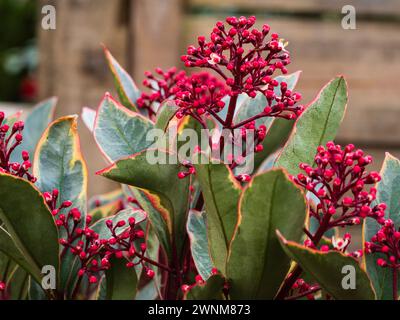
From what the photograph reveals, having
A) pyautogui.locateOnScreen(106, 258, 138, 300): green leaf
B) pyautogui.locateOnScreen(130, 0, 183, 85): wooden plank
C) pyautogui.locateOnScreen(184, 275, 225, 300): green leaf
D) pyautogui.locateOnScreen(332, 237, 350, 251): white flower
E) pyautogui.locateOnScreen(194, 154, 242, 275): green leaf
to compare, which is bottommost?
pyautogui.locateOnScreen(106, 258, 138, 300): green leaf

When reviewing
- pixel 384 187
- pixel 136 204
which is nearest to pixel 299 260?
pixel 384 187

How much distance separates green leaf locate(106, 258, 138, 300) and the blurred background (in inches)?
63.0

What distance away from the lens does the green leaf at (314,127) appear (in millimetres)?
570

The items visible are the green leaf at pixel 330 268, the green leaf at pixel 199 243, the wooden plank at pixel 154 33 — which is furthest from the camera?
the wooden plank at pixel 154 33

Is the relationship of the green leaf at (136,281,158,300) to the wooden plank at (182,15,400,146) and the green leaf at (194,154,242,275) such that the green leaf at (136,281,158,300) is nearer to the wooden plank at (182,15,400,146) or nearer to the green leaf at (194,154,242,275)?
the green leaf at (194,154,242,275)

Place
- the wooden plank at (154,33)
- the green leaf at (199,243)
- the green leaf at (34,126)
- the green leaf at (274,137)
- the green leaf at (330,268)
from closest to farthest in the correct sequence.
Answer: the green leaf at (330,268) → the green leaf at (199,243) → the green leaf at (274,137) → the green leaf at (34,126) → the wooden plank at (154,33)

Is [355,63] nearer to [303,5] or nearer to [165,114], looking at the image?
[303,5]

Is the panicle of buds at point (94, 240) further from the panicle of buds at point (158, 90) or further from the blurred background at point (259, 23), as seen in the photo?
the blurred background at point (259, 23)

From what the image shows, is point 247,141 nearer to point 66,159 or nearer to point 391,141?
point 66,159

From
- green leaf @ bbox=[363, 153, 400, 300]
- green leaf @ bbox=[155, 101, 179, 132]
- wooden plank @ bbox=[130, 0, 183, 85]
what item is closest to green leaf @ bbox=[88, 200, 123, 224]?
green leaf @ bbox=[155, 101, 179, 132]

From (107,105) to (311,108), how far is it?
179 mm

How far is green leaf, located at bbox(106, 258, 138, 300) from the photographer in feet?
2.03

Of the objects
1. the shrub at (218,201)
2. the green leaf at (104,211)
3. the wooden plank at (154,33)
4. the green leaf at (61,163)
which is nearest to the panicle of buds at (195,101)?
the shrub at (218,201)

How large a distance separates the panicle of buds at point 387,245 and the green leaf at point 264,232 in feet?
0.25
